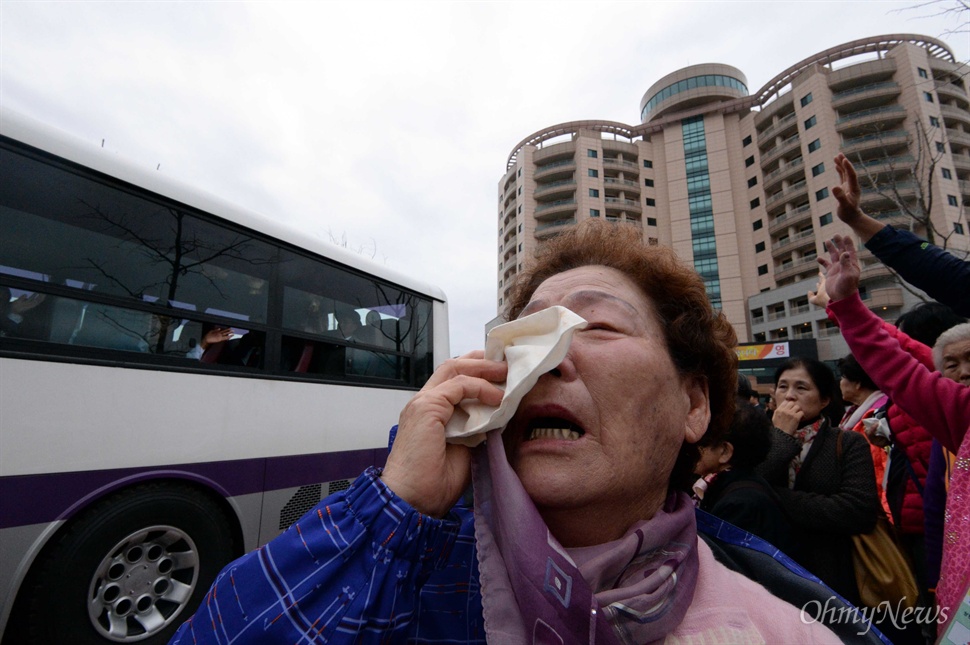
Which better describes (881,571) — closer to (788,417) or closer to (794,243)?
(788,417)

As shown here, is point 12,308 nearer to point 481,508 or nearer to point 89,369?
point 89,369

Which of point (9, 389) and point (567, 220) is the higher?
point (567, 220)

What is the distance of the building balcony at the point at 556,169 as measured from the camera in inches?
2071

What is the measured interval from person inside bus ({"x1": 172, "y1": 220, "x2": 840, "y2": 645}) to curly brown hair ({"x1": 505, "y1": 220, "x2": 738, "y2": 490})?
0.08ft

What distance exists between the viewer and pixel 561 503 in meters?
1.14

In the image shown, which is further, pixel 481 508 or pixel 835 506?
pixel 835 506

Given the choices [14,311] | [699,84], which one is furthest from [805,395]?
[699,84]

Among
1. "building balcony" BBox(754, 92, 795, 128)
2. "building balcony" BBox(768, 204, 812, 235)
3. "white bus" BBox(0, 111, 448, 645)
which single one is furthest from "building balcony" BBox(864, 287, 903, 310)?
"white bus" BBox(0, 111, 448, 645)

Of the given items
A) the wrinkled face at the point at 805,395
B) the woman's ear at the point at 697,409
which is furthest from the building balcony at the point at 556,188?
the woman's ear at the point at 697,409

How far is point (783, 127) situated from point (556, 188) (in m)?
24.1

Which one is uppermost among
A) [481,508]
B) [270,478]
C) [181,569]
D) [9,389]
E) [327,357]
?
[327,357]

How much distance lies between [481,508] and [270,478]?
127 inches

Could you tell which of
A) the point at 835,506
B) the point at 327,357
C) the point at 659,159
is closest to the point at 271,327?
the point at 327,357

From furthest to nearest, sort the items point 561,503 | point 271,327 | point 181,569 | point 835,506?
1. point 271,327
2. point 181,569
3. point 835,506
4. point 561,503
